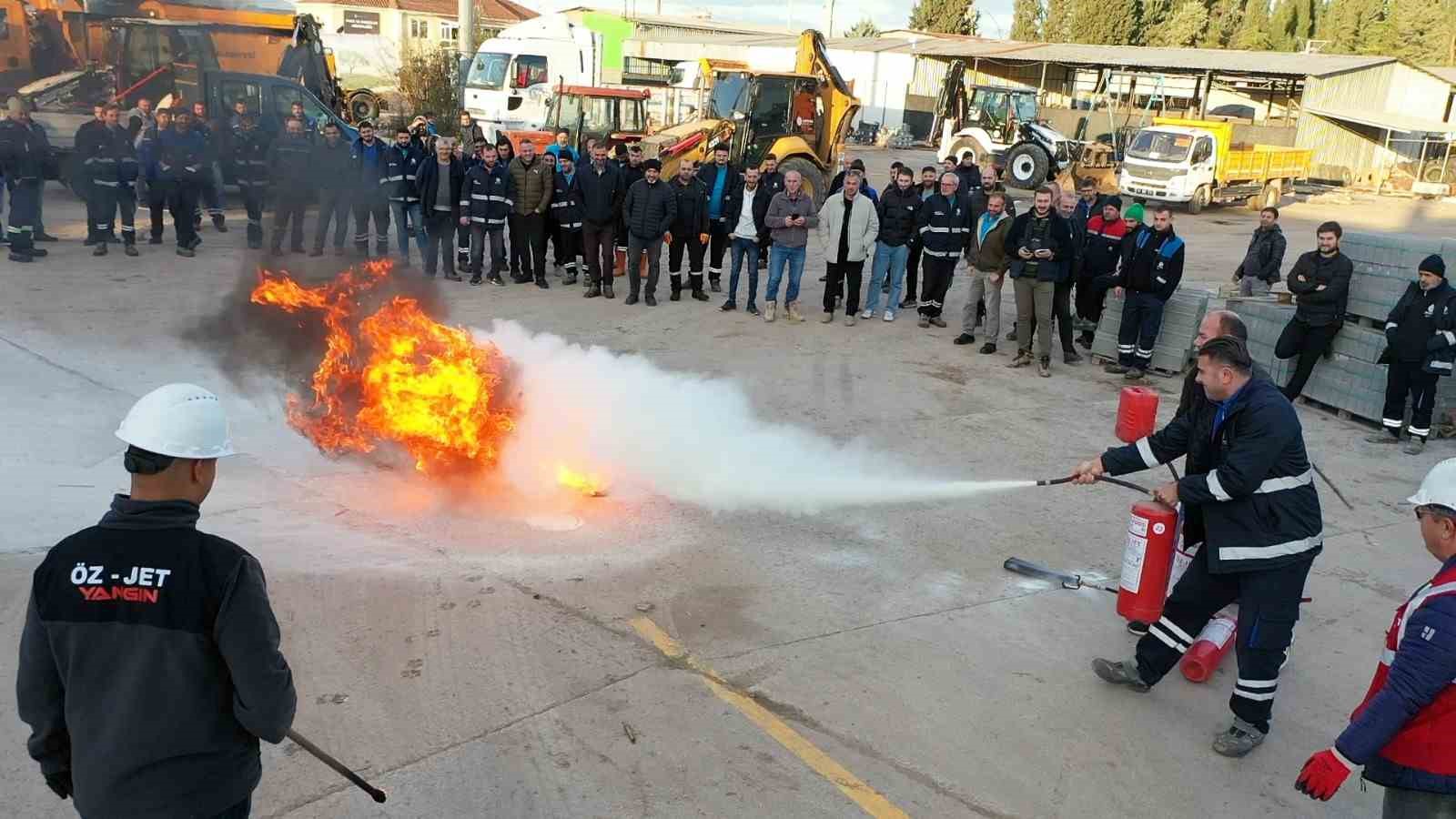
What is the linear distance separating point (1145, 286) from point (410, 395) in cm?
767

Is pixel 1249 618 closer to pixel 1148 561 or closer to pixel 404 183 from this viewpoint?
pixel 1148 561

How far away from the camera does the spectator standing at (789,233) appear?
40.2 ft

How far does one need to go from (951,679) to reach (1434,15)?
191ft

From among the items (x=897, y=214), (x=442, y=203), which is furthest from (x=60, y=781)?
(x=442, y=203)

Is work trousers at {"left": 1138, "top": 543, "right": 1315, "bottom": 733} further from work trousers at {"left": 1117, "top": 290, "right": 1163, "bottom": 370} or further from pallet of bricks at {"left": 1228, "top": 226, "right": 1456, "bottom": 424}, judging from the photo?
work trousers at {"left": 1117, "top": 290, "right": 1163, "bottom": 370}

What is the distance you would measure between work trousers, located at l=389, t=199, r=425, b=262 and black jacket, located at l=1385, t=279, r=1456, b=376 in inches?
455

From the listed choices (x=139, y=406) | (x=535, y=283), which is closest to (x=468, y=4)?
(x=535, y=283)

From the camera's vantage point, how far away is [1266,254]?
485 inches

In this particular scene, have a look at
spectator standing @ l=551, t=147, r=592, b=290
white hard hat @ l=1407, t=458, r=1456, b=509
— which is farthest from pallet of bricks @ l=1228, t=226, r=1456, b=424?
spectator standing @ l=551, t=147, r=592, b=290

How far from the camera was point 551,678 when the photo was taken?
4.73 meters

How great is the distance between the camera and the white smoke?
719 cm

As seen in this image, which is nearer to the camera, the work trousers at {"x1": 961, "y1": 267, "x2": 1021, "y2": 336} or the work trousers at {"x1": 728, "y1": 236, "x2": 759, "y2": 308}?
the work trousers at {"x1": 961, "y1": 267, "x2": 1021, "y2": 336}

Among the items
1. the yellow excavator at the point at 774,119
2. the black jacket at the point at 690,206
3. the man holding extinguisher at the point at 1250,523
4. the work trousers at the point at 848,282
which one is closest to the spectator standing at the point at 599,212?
the black jacket at the point at 690,206

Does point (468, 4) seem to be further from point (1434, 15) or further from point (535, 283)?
point (1434, 15)
